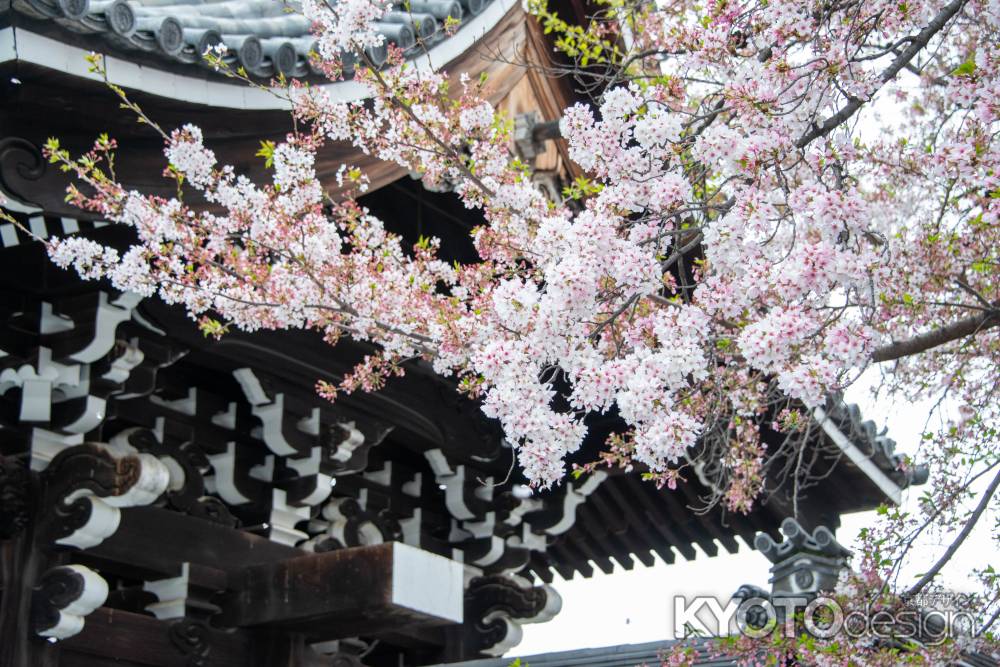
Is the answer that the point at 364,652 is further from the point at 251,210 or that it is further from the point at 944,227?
the point at 944,227

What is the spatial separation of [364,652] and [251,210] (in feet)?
10.0

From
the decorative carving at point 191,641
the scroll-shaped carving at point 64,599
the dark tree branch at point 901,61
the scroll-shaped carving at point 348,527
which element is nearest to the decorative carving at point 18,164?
the scroll-shaped carving at point 64,599

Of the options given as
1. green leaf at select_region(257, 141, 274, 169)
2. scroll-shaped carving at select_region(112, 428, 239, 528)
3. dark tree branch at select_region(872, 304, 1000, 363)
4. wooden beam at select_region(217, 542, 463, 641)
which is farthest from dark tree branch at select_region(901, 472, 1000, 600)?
scroll-shaped carving at select_region(112, 428, 239, 528)

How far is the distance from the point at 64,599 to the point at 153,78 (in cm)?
211

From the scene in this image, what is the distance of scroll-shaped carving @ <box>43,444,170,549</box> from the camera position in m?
4.82

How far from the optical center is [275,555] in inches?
236

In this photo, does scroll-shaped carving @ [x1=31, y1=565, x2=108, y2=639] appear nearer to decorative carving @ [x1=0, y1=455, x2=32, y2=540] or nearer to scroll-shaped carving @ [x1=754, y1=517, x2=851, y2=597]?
decorative carving @ [x1=0, y1=455, x2=32, y2=540]

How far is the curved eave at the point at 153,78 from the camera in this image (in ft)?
12.7

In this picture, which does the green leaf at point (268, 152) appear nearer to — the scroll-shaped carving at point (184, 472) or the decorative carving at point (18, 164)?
the decorative carving at point (18, 164)

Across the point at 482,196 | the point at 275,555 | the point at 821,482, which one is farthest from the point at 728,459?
the point at 821,482

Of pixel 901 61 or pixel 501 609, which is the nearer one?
pixel 901 61

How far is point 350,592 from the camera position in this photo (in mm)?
5090

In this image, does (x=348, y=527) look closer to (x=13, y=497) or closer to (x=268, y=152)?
(x=13, y=497)

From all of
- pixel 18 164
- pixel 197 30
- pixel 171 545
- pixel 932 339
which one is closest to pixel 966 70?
pixel 932 339
